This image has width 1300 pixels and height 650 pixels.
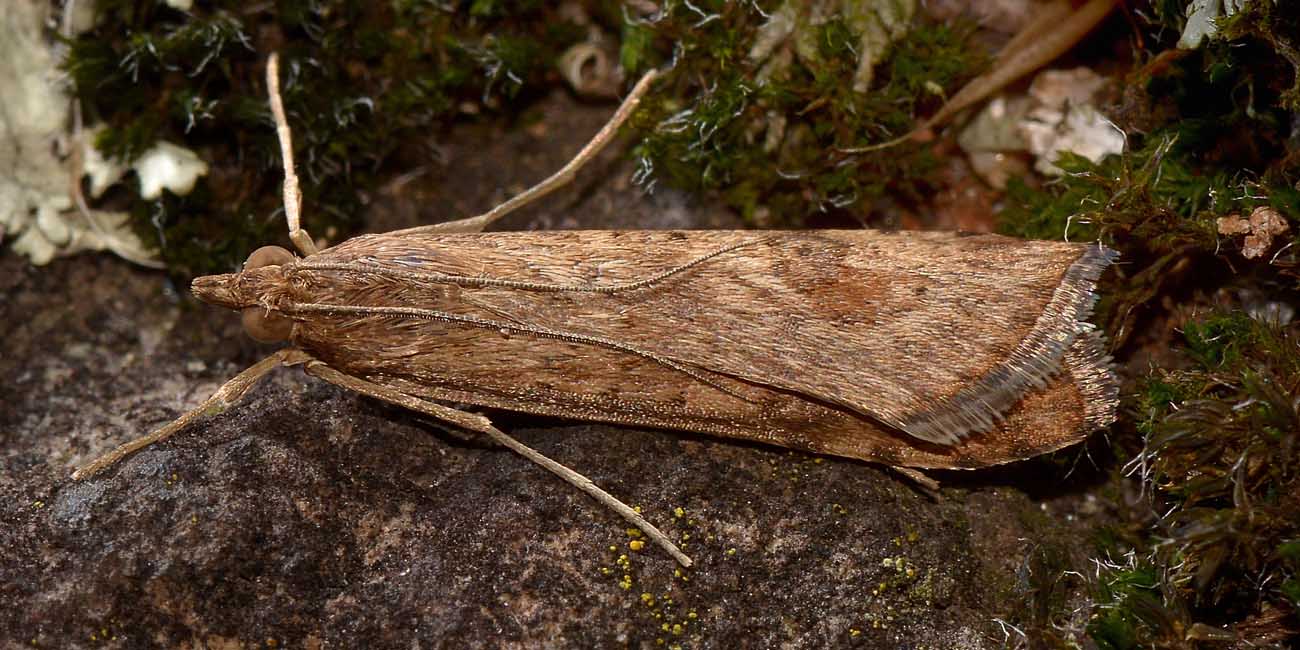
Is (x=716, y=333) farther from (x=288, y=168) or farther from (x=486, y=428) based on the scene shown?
(x=288, y=168)

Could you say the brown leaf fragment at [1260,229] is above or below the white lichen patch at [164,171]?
above

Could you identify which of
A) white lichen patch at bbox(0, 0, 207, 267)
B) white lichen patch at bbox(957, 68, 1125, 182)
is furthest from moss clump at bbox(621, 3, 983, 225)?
white lichen patch at bbox(0, 0, 207, 267)

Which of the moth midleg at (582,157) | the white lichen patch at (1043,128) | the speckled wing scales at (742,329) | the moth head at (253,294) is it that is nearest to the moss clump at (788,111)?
the moth midleg at (582,157)

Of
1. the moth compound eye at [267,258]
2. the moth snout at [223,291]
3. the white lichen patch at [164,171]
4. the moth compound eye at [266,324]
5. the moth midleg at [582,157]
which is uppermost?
the moth midleg at [582,157]

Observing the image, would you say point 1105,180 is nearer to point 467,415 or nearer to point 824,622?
point 824,622

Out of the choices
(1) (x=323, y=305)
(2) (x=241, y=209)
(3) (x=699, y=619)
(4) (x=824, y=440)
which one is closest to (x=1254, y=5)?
(4) (x=824, y=440)

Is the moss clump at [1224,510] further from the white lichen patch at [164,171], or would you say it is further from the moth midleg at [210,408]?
the white lichen patch at [164,171]

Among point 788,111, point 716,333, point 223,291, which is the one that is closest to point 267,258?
point 223,291
